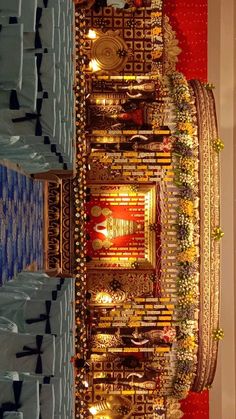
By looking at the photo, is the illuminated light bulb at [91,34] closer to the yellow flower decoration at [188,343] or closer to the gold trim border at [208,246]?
the gold trim border at [208,246]

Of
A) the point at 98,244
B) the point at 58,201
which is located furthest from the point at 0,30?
the point at 98,244

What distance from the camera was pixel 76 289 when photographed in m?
15.2

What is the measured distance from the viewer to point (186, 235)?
51.5ft

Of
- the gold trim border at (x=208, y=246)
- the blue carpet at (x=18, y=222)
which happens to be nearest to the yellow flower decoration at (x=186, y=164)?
the gold trim border at (x=208, y=246)

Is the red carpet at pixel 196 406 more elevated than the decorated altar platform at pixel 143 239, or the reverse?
the decorated altar platform at pixel 143 239

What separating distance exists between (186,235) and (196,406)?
16.8 ft

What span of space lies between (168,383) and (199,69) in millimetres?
8450

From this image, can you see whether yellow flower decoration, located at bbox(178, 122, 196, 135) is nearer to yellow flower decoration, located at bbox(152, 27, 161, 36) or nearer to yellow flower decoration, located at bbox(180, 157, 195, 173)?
yellow flower decoration, located at bbox(180, 157, 195, 173)

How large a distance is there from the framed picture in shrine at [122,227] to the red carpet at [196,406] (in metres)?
4.36

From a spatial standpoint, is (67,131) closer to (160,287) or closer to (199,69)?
(160,287)

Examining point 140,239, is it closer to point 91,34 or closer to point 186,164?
point 186,164

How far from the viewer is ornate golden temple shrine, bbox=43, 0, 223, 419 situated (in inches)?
608

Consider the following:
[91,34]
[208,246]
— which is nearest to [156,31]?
[91,34]

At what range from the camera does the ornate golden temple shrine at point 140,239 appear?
1545cm
